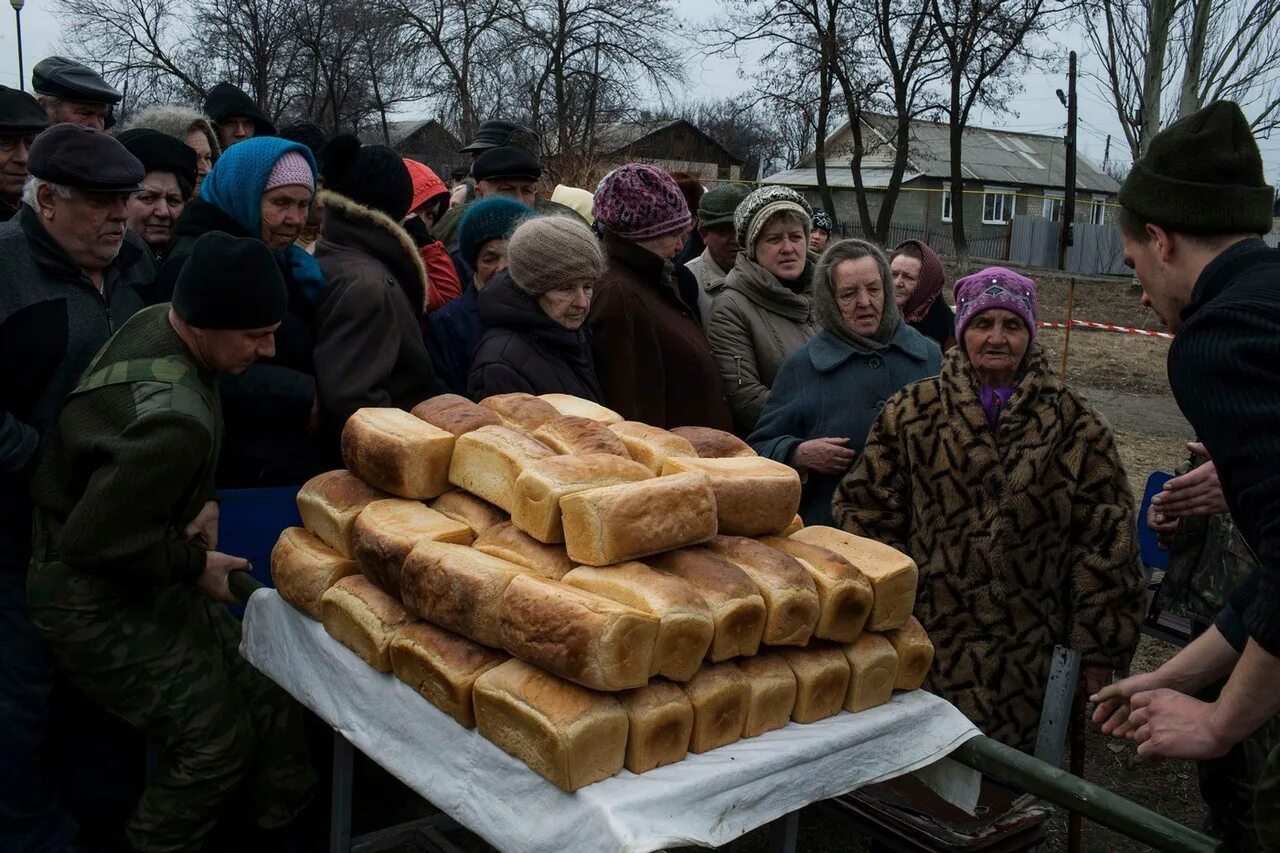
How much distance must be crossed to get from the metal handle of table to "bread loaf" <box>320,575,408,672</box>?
4.26ft

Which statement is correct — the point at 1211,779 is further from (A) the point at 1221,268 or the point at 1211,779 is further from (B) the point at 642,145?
(B) the point at 642,145

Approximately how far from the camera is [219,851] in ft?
12.0

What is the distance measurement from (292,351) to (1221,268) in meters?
2.76

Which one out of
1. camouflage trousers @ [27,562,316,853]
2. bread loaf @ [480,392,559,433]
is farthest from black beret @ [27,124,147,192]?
bread loaf @ [480,392,559,433]

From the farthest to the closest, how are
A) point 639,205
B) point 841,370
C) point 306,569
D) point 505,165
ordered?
point 505,165, point 639,205, point 841,370, point 306,569

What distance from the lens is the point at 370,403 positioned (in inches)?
143

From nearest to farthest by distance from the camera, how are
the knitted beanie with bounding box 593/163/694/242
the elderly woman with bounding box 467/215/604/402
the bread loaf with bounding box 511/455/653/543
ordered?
the bread loaf with bounding box 511/455/653/543, the elderly woman with bounding box 467/215/604/402, the knitted beanie with bounding box 593/163/694/242

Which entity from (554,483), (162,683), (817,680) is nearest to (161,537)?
(162,683)

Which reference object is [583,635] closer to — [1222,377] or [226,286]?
[1222,377]

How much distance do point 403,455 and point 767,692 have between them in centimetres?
102

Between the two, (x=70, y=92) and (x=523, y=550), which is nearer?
(x=523, y=550)

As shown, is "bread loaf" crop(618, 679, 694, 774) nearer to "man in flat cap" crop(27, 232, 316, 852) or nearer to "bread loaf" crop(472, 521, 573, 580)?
"bread loaf" crop(472, 521, 573, 580)

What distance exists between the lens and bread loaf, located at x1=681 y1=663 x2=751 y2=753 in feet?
7.16

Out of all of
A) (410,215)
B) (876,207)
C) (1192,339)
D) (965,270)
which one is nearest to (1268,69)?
(965,270)
